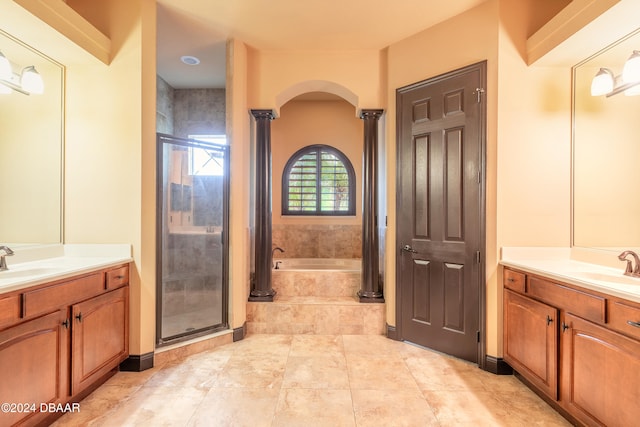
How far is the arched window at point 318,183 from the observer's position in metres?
4.93

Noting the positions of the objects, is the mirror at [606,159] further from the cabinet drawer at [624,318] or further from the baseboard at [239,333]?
the baseboard at [239,333]

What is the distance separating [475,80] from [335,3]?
1.30 meters

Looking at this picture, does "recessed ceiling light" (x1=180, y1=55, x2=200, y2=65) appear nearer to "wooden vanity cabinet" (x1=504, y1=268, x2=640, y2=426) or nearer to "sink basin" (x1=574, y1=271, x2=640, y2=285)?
"wooden vanity cabinet" (x1=504, y1=268, x2=640, y2=426)

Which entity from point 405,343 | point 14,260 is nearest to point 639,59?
point 405,343

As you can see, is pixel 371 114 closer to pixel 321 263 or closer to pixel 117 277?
pixel 321 263

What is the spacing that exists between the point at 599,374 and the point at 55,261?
3464 mm

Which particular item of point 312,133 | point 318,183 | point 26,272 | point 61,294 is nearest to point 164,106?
point 312,133

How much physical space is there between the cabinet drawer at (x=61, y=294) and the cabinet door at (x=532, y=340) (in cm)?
294

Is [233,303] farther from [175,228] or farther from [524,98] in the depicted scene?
[524,98]

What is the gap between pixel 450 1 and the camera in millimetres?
2414

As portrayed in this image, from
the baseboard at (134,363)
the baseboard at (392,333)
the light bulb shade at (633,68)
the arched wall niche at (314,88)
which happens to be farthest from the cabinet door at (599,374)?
the baseboard at (134,363)

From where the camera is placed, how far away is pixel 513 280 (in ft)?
7.43

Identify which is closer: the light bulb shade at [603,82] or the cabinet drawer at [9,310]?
the cabinet drawer at [9,310]

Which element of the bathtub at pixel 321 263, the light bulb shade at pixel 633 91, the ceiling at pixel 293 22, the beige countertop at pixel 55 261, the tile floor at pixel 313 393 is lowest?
the tile floor at pixel 313 393
